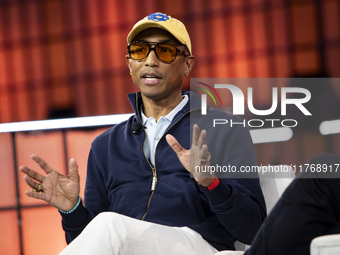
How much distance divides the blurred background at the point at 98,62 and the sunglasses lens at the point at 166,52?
1.24 meters

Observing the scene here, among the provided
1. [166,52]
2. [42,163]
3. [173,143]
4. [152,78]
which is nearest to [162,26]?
[166,52]

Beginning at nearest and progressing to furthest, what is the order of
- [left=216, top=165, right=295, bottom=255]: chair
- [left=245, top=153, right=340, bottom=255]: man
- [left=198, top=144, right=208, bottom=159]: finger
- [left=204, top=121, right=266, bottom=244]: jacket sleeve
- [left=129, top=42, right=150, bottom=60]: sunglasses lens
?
[left=245, top=153, right=340, bottom=255]: man < [left=198, top=144, right=208, bottom=159]: finger < [left=204, top=121, right=266, bottom=244]: jacket sleeve < [left=216, top=165, right=295, bottom=255]: chair < [left=129, top=42, right=150, bottom=60]: sunglasses lens

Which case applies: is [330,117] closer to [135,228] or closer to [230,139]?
[230,139]

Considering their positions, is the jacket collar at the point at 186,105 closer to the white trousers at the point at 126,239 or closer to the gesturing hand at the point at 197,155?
the gesturing hand at the point at 197,155

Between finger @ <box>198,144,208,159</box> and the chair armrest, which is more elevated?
finger @ <box>198,144,208,159</box>

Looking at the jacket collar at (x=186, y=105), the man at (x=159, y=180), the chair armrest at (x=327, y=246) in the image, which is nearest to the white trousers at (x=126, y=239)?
the man at (x=159, y=180)

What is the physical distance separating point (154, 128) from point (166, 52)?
339 mm

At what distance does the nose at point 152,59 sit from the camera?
61.1 inches

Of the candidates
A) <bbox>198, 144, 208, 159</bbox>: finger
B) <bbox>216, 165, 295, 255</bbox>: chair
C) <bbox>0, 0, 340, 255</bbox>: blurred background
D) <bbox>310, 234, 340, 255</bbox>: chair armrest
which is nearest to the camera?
<bbox>310, 234, 340, 255</bbox>: chair armrest

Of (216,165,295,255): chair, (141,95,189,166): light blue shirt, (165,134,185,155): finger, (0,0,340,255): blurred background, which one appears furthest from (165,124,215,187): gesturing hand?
(0,0,340,255): blurred background

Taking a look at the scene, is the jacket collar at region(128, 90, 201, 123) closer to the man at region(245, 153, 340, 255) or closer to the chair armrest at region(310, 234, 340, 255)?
the man at region(245, 153, 340, 255)

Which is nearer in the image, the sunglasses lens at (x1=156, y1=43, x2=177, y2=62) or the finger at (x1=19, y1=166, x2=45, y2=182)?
the finger at (x1=19, y1=166, x2=45, y2=182)

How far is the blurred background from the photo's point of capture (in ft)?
9.18

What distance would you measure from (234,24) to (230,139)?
1695 mm
